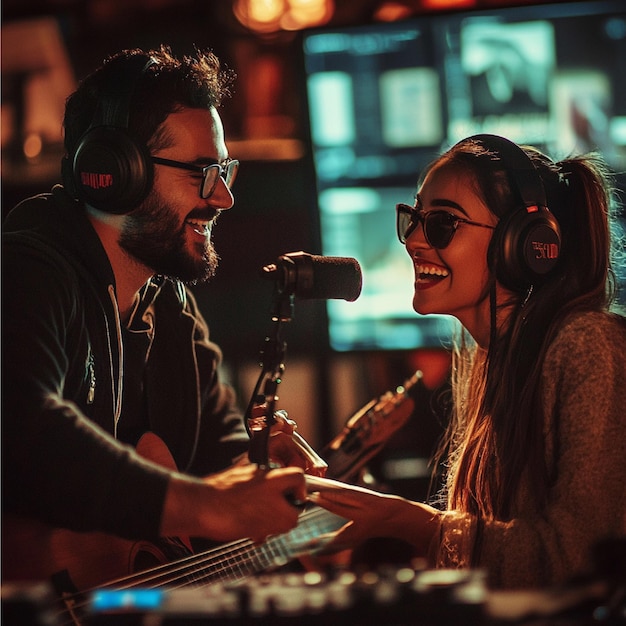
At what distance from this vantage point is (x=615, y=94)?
332 centimetres

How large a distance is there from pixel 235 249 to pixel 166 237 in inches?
78.9

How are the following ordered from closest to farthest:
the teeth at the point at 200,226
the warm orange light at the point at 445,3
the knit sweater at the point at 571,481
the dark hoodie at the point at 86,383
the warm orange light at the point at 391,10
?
the dark hoodie at the point at 86,383 < the knit sweater at the point at 571,481 < the teeth at the point at 200,226 < the warm orange light at the point at 445,3 < the warm orange light at the point at 391,10

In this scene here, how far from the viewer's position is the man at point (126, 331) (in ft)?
4.67

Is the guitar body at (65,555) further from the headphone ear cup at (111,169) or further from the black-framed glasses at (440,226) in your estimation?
the black-framed glasses at (440,226)

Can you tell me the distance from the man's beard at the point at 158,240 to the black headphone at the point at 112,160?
56 mm

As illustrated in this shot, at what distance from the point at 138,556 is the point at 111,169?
2.21 feet

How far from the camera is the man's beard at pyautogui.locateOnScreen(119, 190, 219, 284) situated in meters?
1.73

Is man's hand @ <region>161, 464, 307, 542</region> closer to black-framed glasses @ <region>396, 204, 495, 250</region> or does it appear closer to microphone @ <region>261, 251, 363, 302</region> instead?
microphone @ <region>261, 251, 363, 302</region>

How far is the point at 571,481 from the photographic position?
1538 millimetres

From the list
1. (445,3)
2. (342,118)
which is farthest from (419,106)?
(445,3)

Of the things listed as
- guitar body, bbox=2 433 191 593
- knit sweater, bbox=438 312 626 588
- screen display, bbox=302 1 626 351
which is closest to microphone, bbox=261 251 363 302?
knit sweater, bbox=438 312 626 588

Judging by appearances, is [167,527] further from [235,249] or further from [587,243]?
[235,249]

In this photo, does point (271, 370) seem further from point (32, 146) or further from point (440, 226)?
point (32, 146)

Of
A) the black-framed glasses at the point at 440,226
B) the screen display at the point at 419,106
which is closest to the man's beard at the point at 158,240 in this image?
the black-framed glasses at the point at 440,226
